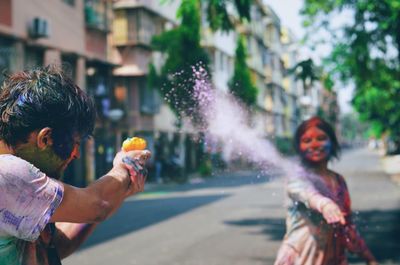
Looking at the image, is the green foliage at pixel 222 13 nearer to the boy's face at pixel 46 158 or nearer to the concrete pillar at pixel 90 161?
the boy's face at pixel 46 158

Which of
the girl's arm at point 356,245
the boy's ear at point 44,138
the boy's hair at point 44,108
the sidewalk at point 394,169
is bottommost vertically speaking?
the sidewalk at point 394,169

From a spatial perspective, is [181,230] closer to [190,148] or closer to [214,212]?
[214,212]

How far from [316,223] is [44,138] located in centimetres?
226

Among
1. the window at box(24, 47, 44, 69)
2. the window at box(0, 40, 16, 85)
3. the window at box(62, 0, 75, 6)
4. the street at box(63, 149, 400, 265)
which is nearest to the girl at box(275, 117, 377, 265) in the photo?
the street at box(63, 149, 400, 265)

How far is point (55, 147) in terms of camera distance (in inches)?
72.4

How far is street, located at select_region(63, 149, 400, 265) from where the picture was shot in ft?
27.0

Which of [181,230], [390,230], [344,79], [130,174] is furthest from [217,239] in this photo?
[344,79]

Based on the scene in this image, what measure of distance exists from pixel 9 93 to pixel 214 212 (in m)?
12.3

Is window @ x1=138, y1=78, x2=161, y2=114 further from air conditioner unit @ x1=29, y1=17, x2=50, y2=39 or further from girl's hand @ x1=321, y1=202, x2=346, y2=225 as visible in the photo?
girl's hand @ x1=321, y1=202, x2=346, y2=225

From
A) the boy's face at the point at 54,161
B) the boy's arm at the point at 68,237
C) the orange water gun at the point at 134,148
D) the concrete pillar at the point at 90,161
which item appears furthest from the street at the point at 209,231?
the concrete pillar at the point at 90,161

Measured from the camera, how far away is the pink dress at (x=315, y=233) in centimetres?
356

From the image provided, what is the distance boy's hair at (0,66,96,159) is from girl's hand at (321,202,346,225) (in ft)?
5.51

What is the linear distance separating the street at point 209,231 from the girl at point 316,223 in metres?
0.93

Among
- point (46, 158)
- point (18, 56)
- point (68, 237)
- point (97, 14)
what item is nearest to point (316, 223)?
point (68, 237)
